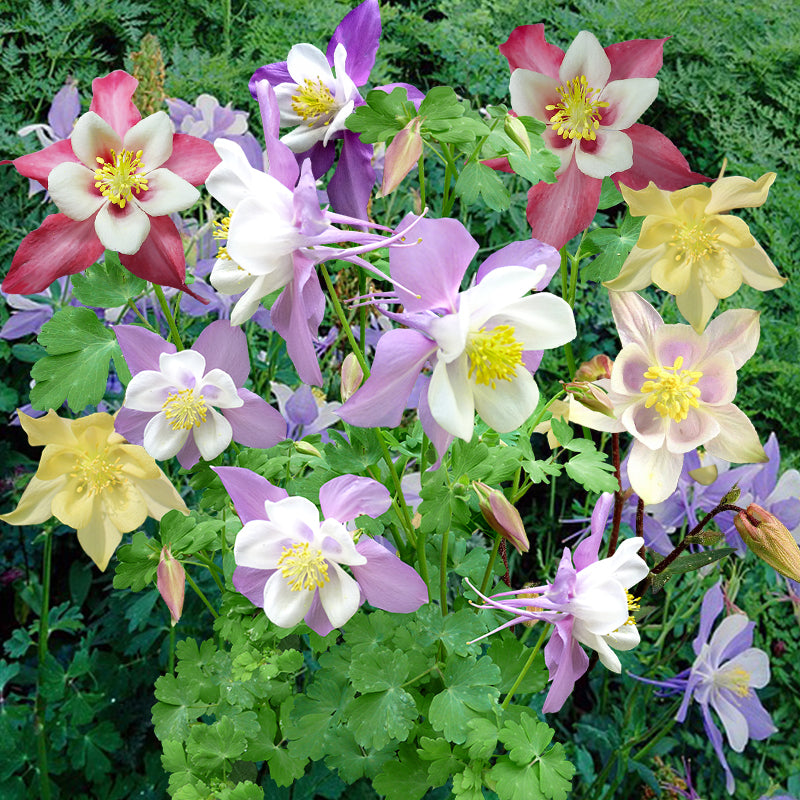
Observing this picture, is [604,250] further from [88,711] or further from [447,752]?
[88,711]

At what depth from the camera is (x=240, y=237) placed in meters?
0.51

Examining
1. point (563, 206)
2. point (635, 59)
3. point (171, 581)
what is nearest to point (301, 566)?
point (171, 581)

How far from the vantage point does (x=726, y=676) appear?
3.24 ft

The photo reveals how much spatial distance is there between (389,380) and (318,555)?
160mm

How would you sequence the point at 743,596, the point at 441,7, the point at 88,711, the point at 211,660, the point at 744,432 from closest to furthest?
the point at 744,432, the point at 211,660, the point at 88,711, the point at 743,596, the point at 441,7

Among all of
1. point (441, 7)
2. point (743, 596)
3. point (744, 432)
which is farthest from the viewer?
point (441, 7)

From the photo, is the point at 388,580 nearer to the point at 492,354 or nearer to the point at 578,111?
the point at 492,354

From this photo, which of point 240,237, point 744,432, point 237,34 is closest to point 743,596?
point 744,432

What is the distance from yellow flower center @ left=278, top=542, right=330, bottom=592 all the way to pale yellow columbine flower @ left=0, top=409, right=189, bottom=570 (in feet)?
0.46

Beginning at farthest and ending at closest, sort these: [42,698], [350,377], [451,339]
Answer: [42,698], [350,377], [451,339]

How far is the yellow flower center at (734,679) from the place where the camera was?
38.7 inches

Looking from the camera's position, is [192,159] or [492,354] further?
[192,159]

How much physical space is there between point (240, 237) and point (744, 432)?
0.41 metres

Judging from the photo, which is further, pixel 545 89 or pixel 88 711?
pixel 88 711
